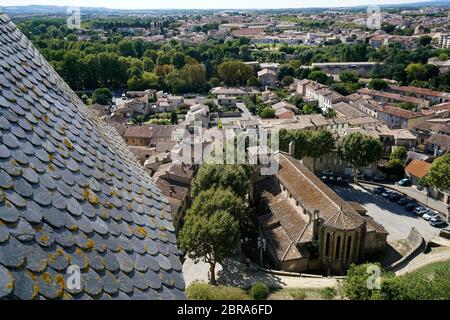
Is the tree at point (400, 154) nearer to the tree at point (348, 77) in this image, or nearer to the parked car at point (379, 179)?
the parked car at point (379, 179)

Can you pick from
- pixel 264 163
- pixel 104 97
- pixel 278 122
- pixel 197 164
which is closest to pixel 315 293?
pixel 264 163

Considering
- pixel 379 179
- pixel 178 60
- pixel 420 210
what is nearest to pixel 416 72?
pixel 178 60

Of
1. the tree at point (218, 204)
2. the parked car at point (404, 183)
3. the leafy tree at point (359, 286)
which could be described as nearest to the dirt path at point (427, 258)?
the leafy tree at point (359, 286)

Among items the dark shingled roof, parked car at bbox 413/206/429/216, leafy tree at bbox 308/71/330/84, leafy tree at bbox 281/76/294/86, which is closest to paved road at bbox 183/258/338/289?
parked car at bbox 413/206/429/216

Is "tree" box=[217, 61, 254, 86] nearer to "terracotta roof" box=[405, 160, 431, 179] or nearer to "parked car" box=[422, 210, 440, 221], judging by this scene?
"terracotta roof" box=[405, 160, 431, 179]

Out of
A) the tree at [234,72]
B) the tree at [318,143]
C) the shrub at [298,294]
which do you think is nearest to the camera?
the shrub at [298,294]

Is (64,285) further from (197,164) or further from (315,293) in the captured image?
(197,164)
